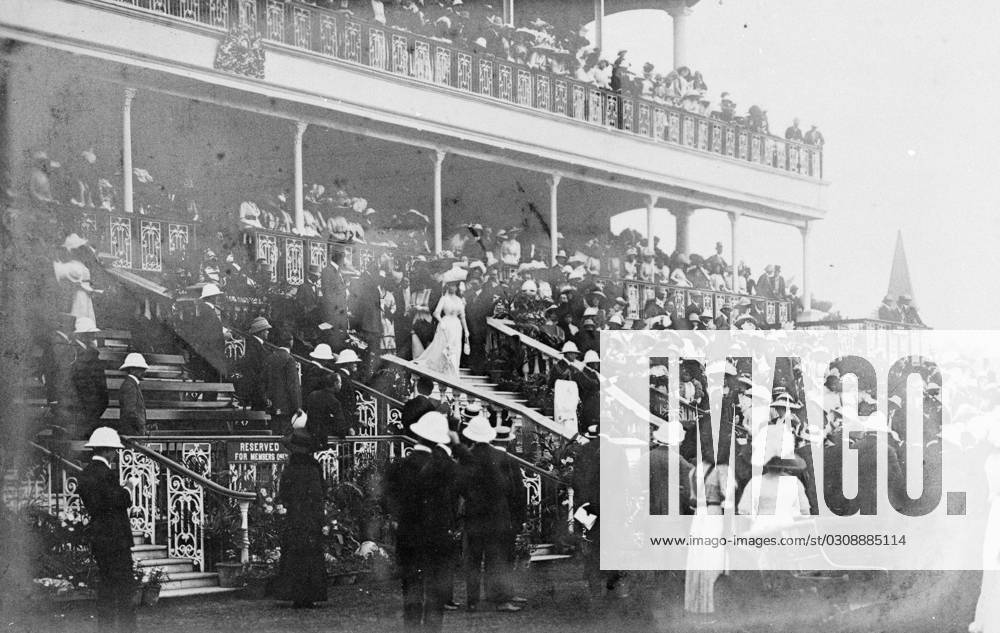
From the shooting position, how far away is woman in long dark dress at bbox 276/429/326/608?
Answer: 310 inches

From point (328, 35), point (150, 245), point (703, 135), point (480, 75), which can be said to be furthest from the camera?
point (703, 135)

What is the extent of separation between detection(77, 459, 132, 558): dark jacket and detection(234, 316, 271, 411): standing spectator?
0.92m

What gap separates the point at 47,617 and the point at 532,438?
3.21 metres

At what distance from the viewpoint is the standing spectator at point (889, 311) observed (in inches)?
363

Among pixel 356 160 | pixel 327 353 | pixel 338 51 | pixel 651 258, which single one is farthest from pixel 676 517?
pixel 338 51

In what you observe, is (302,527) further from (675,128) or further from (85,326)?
(675,128)

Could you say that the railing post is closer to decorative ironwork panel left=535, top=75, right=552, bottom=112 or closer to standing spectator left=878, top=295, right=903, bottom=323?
decorative ironwork panel left=535, top=75, right=552, bottom=112

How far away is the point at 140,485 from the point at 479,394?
2.21 meters

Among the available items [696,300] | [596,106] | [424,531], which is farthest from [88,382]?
[696,300]

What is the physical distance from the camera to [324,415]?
8125 millimetres

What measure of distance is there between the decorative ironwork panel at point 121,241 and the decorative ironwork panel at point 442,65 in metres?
2.23

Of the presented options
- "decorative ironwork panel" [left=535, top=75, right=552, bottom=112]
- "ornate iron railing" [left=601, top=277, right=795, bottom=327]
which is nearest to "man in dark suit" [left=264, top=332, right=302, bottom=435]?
"ornate iron railing" [left=601, top=277, right=795, bottom=327]

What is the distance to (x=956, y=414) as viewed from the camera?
9.27 m

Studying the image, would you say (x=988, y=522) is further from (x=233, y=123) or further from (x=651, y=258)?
(x=233, y=123)
